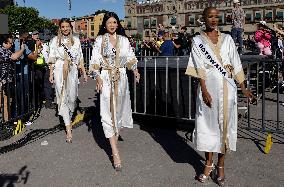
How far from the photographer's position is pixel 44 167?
5.49 m

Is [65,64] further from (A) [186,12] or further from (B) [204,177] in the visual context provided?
(A) [186,12]

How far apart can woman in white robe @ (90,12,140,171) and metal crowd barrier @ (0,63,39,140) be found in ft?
8.58

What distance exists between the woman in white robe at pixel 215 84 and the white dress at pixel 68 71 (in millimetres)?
2882

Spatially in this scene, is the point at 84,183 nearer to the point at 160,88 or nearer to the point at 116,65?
the point at 116,65

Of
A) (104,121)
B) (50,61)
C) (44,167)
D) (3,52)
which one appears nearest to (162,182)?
(104,121)

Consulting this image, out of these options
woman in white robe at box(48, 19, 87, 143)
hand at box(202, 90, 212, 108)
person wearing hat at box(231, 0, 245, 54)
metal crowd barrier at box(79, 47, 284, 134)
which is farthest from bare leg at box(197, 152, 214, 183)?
person wearing hat at box(231, 0, 245, 54)

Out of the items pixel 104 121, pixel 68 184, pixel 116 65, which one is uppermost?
pixel 116 65

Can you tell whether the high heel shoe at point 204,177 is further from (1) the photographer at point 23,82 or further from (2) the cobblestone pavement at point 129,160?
(1) the photographer at point 23,82

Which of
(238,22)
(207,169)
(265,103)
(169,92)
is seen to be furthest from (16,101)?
(238,22)

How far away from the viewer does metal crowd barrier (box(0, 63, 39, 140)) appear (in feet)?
25.0

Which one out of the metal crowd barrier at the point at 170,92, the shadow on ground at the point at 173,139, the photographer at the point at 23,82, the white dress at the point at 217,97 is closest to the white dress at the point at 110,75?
the shadow on ground at the point at 173,139

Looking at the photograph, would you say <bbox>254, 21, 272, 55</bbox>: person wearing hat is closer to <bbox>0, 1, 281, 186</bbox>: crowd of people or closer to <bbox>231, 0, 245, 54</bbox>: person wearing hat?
<bbox>231, 0, 245, 54</bbox>: person wearing hat

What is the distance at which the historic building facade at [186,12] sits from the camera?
95.3m

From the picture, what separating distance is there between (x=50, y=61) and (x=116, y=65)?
69.8 inches
